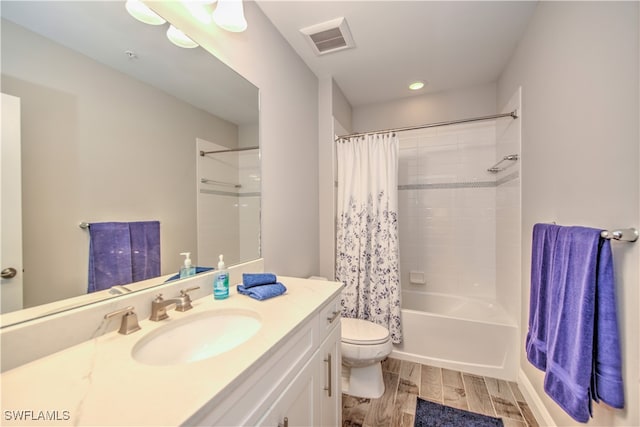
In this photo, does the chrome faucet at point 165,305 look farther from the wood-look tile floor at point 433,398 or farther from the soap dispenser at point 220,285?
the wood-look tile floor at point 433,398

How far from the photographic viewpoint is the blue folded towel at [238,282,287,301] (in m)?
1.05

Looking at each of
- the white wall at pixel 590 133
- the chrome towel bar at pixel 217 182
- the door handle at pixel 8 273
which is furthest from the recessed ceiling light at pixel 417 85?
the door handle at pixel 8 273

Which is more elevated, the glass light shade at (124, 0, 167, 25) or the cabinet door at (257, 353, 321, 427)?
the glass light shade at (124, 0, 167, 25)

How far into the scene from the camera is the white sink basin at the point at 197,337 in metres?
0.78

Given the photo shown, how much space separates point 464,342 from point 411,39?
2283 mm

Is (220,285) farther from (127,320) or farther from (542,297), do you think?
(542,297)

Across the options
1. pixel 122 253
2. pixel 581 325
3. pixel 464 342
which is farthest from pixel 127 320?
pixel 464 342

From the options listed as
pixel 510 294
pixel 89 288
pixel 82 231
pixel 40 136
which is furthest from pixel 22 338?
pixel 510 294

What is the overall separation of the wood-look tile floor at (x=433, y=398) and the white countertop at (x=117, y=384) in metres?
1.21

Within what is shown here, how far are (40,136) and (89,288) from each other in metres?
0.46

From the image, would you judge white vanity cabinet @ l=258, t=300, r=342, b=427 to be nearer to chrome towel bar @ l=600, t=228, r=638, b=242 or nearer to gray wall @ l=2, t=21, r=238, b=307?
gray wall @ l=2, t=21, r=238, b=307

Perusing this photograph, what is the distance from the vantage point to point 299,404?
0.86 meters

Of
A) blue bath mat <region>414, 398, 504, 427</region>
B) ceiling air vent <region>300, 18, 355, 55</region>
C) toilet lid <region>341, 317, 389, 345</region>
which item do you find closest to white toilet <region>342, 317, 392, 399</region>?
toilet lid <region>341, 317, 389, 345</region>

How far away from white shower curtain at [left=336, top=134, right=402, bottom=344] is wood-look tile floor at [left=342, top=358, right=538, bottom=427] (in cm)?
31
